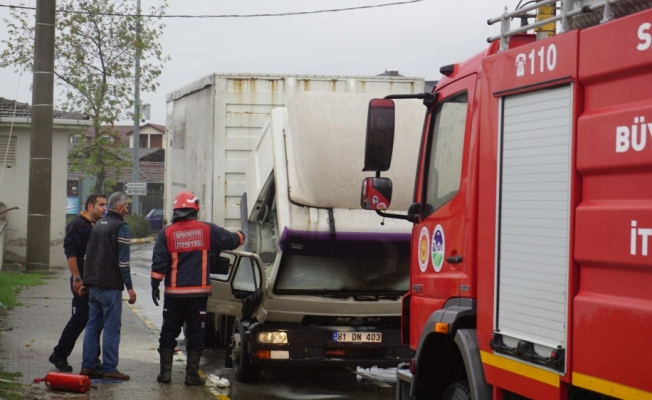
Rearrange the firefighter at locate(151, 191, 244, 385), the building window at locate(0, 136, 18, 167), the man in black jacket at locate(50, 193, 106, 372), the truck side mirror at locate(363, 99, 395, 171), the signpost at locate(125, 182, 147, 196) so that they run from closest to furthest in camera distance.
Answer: the truck side mirror at locate(363, 99, 395, 171)
the firefighter at locate(151, 191, 244, 385)
the man in black jacket at locate(50, 193, 106, 372)
the building window at locate(0, 136, 18, 167)
the signpost at locate(125, 182, 147, 196)

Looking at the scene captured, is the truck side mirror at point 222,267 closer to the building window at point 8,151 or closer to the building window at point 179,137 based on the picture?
the building window at point 179,137

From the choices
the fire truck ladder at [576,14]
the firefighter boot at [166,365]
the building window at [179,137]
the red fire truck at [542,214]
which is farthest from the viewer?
the building window at [179,137]

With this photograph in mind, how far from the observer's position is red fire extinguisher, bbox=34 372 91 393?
8.52 meters

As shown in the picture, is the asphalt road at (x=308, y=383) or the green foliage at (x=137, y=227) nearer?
the asphalt road at (x=308, y=383)

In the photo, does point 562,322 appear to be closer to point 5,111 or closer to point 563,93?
point 563,93

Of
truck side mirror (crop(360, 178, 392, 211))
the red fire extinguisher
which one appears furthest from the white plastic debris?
truck side mirror (crop(360, 178, 392, 211))

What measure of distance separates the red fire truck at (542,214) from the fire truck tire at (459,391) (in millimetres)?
18

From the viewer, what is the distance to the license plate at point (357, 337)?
30.1 ft

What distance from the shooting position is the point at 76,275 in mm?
9523

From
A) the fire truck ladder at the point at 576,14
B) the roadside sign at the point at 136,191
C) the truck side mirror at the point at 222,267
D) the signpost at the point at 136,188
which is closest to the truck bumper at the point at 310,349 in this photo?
the truck side mirror at the point at 222,267

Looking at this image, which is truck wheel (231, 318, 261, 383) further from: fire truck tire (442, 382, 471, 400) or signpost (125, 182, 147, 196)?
signpost (125, 182, 147, 196)

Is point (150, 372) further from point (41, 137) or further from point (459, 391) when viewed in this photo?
point (41, 137)

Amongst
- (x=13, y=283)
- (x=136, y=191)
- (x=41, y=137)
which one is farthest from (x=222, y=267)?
(x=136, y=191)

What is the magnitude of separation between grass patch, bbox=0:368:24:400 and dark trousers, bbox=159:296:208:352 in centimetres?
139
